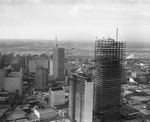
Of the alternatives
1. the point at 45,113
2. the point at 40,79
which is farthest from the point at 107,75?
the point at 40,79

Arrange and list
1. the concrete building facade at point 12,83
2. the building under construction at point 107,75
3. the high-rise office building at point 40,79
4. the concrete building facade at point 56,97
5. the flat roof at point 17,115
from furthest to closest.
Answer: the high-rise office building at point 40,79
the concrete building facade at point 12,83
the concrete building facade at point 56,97
the building under construction at point 107,75
the flat roof at point 17,115

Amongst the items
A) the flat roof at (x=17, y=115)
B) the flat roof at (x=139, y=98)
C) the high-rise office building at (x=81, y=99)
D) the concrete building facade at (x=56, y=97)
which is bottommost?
the flat roof at (x=139, y=98)

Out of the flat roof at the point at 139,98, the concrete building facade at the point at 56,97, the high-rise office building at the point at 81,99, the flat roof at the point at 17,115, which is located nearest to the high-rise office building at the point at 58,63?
the concrete building facade at the point at 56,97

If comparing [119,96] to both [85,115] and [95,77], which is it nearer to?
[95,77]

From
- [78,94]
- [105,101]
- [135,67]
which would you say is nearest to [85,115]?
[78,94]

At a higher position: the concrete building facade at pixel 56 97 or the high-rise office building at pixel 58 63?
the high-rise office building at pixel 58 63

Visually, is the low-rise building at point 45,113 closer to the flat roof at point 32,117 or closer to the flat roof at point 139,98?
the flat roof at point 32,117

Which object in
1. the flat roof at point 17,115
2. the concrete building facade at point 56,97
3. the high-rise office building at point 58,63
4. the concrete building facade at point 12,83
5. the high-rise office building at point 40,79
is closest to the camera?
the flat roof at point 17,115

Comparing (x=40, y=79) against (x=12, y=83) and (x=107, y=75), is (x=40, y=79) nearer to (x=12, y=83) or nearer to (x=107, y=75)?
(x=12, y=83)
